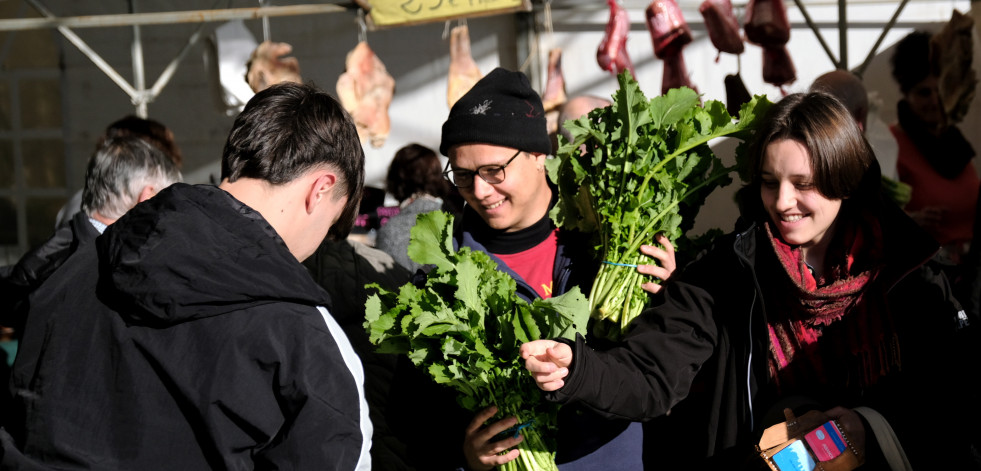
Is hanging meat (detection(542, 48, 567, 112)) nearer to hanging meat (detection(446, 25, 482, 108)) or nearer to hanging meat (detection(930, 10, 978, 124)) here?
hanging meat (detection(446, 25, 482, 108))

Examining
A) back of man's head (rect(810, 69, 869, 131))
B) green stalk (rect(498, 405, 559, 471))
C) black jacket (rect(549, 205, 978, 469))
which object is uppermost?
back of man's head (rect(810, 69, 869, 131))

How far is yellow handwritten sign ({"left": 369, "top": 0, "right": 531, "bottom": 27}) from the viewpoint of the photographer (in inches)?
180

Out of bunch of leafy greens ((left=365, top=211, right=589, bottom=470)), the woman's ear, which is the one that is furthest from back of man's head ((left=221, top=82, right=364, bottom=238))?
bunch of leafy greens ((left=365, top=211, right=589, bottom=470))

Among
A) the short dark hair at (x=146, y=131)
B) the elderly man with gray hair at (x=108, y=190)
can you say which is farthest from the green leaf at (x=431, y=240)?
the short dark hair at (x=146, y=131)

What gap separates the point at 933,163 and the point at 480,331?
393 cm

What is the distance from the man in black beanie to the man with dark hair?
676 mm

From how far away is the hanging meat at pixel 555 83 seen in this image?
5703 mm

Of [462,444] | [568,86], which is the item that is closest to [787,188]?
[462,444]

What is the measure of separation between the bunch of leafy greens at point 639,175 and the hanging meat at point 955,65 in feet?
11.6

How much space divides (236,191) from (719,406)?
3.91 ft

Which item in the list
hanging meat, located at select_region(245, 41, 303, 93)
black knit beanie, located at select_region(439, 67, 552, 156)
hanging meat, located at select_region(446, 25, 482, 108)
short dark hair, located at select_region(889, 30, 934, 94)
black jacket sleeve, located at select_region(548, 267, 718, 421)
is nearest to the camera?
black jacket sleeve, located at select_region(548, 267, 718, 421)

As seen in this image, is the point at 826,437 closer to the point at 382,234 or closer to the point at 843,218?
the point at 843,218

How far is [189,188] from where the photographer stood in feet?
4.80

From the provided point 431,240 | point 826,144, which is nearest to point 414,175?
point 431,240
